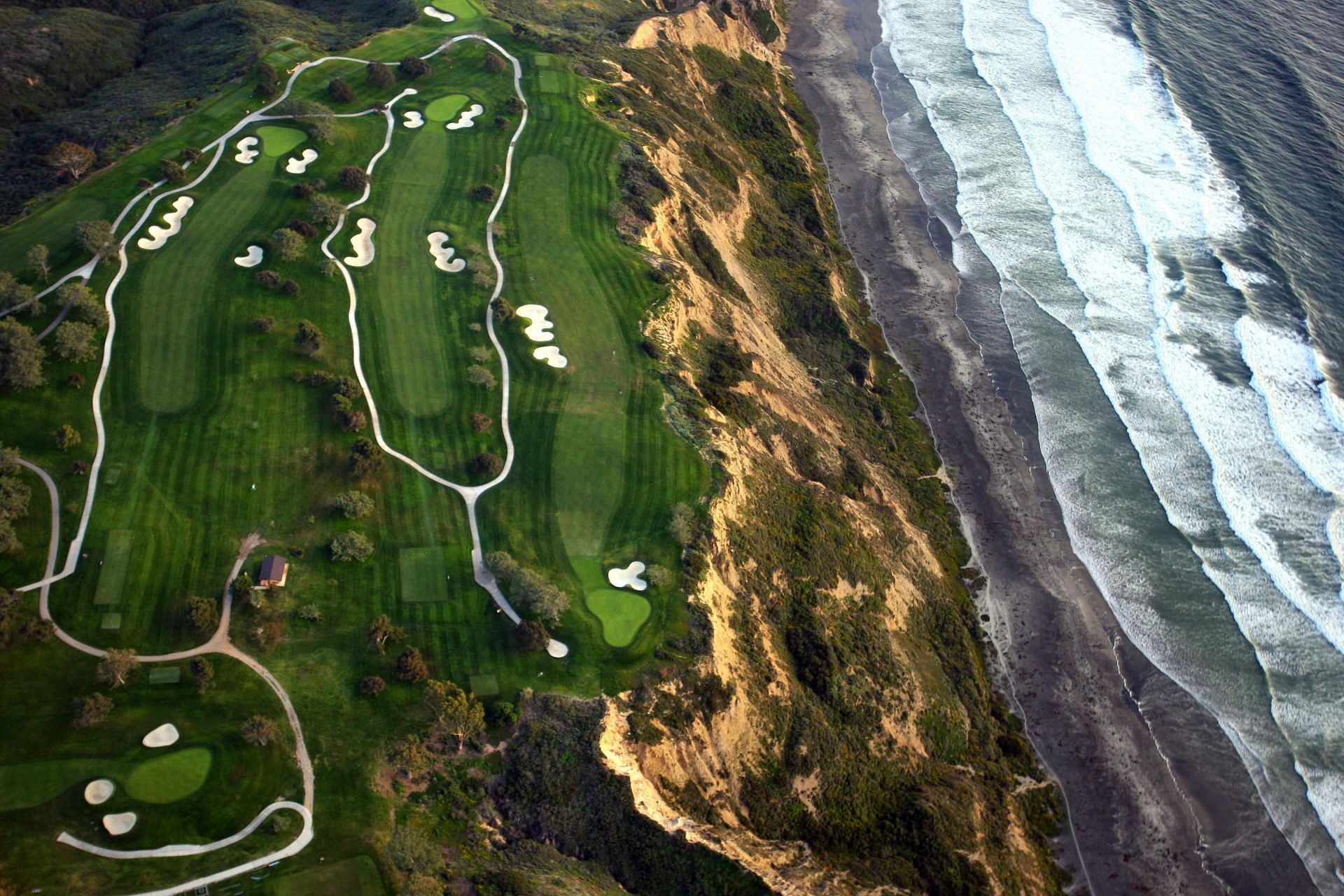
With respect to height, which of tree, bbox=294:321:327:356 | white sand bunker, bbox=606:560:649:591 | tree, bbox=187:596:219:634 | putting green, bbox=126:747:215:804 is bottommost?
putting green, bbox=126:747:215:804

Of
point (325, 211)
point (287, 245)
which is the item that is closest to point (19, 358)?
point (287, 245)

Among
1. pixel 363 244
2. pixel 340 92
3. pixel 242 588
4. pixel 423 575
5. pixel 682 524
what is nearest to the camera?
pixel 242 588

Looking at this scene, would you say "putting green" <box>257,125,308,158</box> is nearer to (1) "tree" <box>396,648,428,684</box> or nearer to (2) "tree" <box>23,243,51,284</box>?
(2) "tree" <box>23,243,51,284</box>

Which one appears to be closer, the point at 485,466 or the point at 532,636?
the point at 532,636

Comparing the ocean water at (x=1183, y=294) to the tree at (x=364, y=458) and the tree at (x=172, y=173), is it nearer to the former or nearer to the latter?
the tree at (x=364, y=458)

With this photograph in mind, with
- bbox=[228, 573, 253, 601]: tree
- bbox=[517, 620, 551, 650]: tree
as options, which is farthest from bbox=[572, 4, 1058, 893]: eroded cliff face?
bbox=[228, 573, 253, 601]: tree

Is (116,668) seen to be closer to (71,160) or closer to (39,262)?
(39,262)

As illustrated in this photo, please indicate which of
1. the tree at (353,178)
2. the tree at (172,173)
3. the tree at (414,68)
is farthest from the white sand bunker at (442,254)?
the tree at (414,68)
